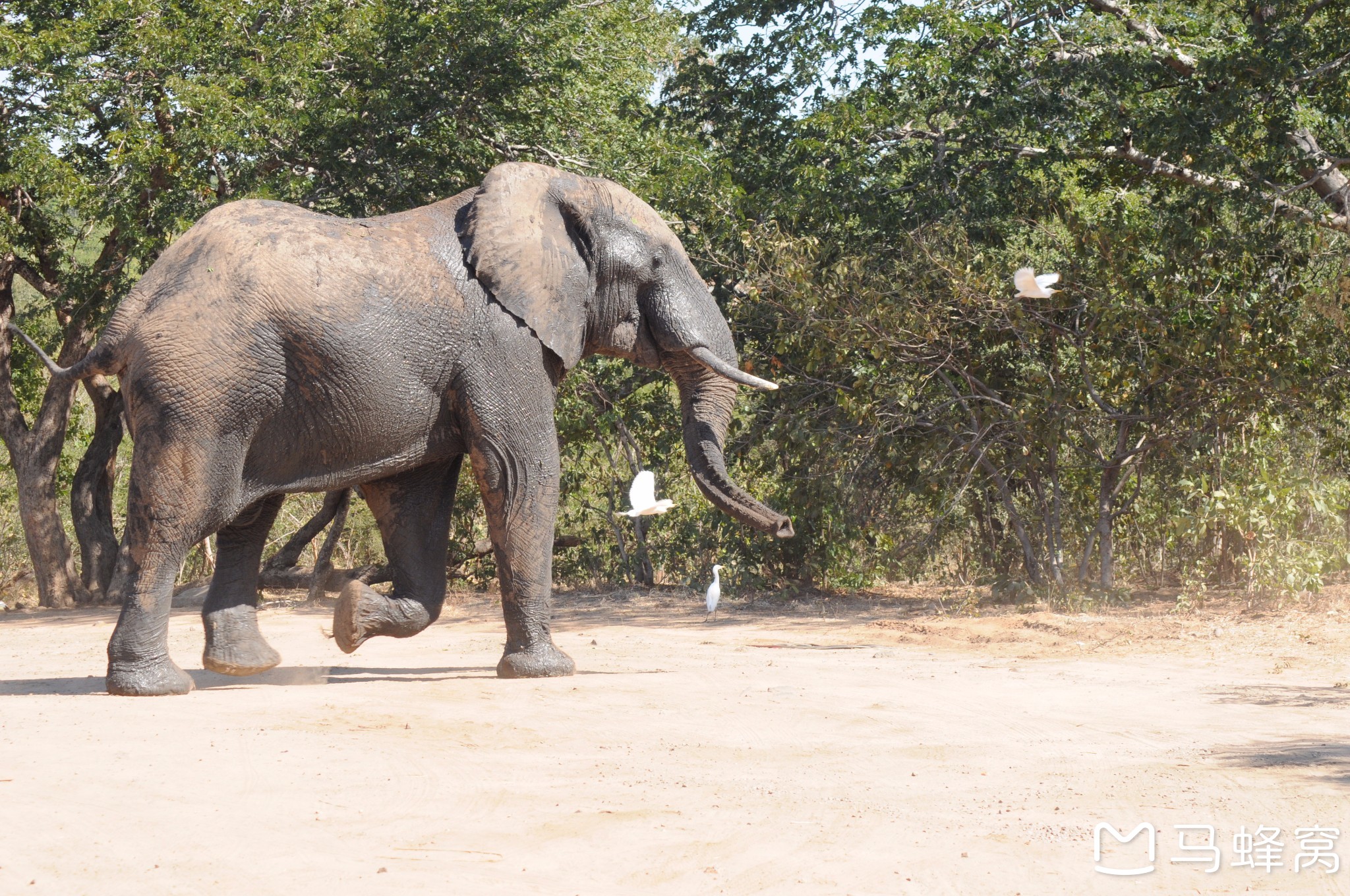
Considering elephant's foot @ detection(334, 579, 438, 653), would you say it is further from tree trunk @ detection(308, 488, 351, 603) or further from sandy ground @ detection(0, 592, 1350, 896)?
tree trunk @ detection(308, 488, 351, 603)

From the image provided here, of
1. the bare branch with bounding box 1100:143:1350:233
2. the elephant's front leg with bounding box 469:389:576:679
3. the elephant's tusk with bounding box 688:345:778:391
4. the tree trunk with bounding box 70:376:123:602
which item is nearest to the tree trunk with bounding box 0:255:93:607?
the tree trunk with bounding box 70:376:123:602

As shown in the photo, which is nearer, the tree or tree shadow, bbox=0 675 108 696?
tree shadow, bbox=0 675 108 696

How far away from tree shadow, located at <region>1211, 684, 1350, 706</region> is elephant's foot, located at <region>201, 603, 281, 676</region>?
5070mm

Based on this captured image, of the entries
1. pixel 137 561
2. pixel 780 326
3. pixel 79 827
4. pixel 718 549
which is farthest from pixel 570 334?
pixel 718 549

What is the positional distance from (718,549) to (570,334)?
6.00 m

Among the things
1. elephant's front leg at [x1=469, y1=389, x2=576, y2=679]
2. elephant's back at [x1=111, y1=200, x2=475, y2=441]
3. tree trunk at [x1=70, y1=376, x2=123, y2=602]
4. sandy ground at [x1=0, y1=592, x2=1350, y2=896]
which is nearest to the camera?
sandy ground at [x1=0, y1=592, x2=1350, y2=896]

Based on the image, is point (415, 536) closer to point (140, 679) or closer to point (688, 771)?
point (140, 679)

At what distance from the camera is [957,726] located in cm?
647

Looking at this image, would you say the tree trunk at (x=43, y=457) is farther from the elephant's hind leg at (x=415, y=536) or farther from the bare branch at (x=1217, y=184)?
the bare branch at (x=1217, y=184)

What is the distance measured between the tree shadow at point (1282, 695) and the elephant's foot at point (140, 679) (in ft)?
17.2

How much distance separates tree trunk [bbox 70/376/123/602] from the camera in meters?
14.7

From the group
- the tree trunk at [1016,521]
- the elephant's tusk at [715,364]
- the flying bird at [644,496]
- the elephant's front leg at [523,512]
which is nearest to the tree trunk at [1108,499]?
the tree trunk at [1016,521]

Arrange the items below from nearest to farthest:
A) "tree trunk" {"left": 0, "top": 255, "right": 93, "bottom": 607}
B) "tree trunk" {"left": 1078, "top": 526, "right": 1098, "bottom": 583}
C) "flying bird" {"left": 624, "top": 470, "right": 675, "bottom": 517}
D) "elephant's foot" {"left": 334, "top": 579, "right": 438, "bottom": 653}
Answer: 1. "elephant's foot" {"left": 334, "top": 579, "right": 438, "bottom": 653}
2. "flying bird" {"left": 624, "top": 470, "right": 675, "bottom": 517}
3. "tree trunk" {"left": 1078, "top": 526, "right": 1098, "bottom": 583}
4. "tree trunk" {"left": 0, "top": 255, "right": 93, "bottom": 607}

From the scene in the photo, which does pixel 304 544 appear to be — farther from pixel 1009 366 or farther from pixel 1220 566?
pixel 1220 566
